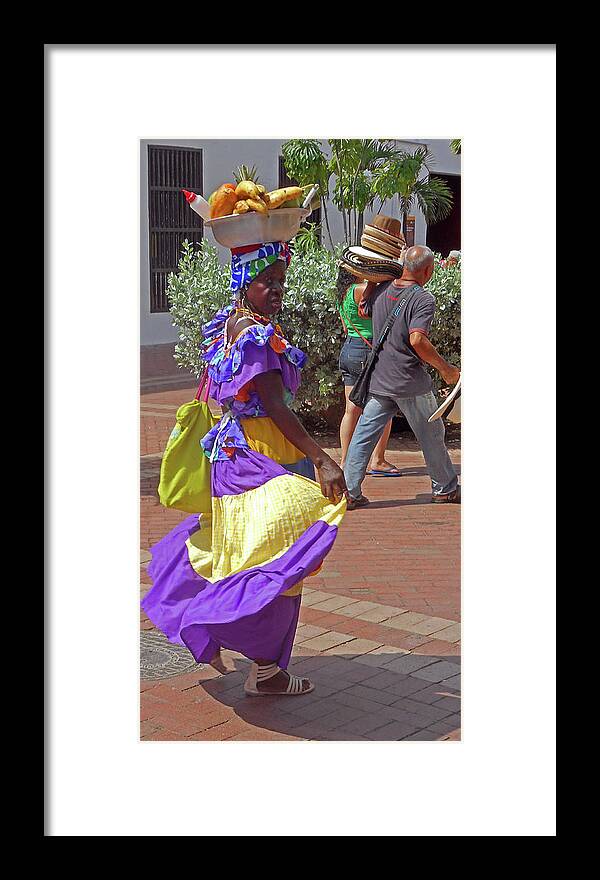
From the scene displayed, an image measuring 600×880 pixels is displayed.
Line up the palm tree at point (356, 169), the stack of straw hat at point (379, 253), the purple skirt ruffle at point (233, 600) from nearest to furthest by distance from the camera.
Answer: the purple skirt ruffle at point (233, 600) < the stack of straw hat at point (379, 253) < the palm tree at point (356, 169)

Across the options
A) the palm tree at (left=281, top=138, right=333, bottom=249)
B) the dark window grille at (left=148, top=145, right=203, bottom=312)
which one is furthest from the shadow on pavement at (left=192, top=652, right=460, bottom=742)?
the dark window grille at (left=148, top=145, right=203, bottom=312)

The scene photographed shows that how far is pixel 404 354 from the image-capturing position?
26.5ft

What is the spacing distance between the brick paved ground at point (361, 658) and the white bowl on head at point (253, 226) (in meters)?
1.97

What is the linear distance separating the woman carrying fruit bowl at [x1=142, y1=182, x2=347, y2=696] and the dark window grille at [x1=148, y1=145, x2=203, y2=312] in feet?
40.3

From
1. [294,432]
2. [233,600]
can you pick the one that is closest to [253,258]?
[294,432]

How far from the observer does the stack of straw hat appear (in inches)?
332

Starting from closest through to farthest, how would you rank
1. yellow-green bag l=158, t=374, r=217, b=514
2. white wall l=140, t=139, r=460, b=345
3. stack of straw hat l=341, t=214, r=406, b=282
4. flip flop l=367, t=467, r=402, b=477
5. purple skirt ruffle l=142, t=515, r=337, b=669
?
purple skirt ruffle l=142, t=515, r=337, b=669, yellow-green bag l=158, t=374, r=217, b=514, stack of straw hat l=341, t=214, r=406, b=282, flip flop l=367, t=467, r=402, b=477, white wall l=140, t=139, r=460, b=345

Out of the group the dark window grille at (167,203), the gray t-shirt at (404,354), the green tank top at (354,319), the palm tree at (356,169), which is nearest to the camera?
the gray t-shirt at (404,354)

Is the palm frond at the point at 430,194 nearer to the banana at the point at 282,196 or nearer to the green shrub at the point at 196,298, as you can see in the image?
the green shrub at the point at 196,298

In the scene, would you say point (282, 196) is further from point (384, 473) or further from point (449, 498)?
point (384, 473)

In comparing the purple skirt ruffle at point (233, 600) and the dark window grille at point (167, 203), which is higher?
the dark window grille at point (167, 203)

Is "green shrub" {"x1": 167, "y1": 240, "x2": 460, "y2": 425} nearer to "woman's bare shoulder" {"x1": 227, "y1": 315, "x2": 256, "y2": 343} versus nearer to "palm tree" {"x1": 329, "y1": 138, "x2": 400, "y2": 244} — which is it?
"palm tree" {"x1": 329, "y1": 138, "x2": 400, "y2": 244}

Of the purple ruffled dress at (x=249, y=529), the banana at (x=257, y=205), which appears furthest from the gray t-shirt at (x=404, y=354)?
the banana at (x=257, y=205)

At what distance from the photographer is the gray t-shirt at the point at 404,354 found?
26.3ft
